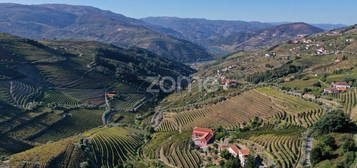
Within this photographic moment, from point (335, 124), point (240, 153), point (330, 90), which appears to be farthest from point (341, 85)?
point (240, 153)

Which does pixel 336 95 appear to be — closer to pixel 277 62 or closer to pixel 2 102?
pixel 277 62

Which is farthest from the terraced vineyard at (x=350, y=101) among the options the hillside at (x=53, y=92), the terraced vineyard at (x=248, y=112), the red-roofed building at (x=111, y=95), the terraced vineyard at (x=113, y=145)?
the red-roofed building at (x=111, y=95)

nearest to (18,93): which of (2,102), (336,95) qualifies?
(2,102)

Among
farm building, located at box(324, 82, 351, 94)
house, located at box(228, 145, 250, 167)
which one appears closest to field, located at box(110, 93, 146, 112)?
house, located at box(228, 145, 250, 167)

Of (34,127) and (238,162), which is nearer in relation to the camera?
(238,162)

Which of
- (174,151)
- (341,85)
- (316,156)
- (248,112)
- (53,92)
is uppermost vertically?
(341,85)

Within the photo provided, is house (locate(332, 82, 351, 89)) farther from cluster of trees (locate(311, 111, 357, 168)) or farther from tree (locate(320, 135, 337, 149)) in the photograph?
tree (locate(320, 135, 337, 149))

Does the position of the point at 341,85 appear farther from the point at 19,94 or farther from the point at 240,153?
the point at 19,94
